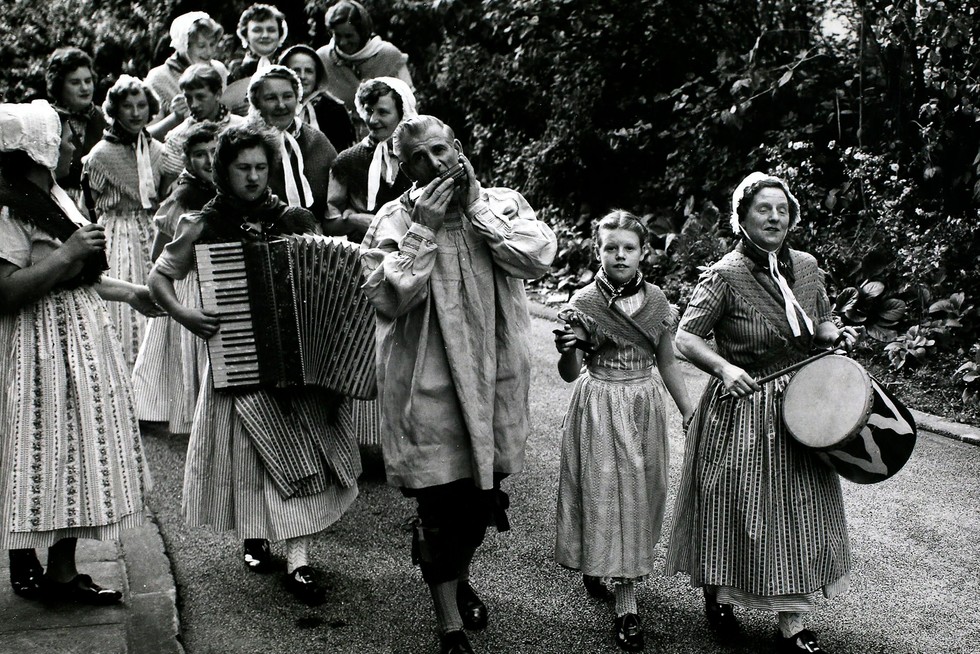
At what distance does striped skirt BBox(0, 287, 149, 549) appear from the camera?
14.5ft

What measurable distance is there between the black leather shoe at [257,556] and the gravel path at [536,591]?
6 cm

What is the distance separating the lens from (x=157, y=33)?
17547 millimetres

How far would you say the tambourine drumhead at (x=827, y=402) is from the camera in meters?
3.89

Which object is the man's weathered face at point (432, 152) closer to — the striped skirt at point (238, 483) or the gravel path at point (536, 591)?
the striped skirt at point (238, 483)

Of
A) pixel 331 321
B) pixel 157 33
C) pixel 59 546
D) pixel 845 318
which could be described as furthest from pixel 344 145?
pixel 157 33

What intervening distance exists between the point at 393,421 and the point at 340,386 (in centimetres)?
58

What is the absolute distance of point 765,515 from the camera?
4148 mm

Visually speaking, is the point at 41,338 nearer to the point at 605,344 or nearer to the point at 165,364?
the point at 605,344

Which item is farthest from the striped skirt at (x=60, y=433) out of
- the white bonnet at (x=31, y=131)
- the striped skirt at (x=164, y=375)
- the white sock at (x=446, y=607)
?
the striped skirt at (x=164, y=375)

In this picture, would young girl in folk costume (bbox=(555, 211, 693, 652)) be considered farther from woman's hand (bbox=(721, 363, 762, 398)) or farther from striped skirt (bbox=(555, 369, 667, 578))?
woman's hand (bbox=(721, 363, 762, 398))

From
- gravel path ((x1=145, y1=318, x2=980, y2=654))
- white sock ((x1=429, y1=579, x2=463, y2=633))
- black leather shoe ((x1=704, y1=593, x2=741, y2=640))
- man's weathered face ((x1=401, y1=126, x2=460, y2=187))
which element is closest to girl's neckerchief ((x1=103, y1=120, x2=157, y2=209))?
gravel path ((x1=145, y1=318, x2=980, y2=654))

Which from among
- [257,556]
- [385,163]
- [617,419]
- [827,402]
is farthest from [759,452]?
[385,163]

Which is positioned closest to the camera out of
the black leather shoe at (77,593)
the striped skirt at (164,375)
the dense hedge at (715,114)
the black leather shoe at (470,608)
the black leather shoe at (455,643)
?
the black leather shoe at (455,643)

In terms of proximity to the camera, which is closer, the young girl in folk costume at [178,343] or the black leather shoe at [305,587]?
the black leather shoe at [305,587]
